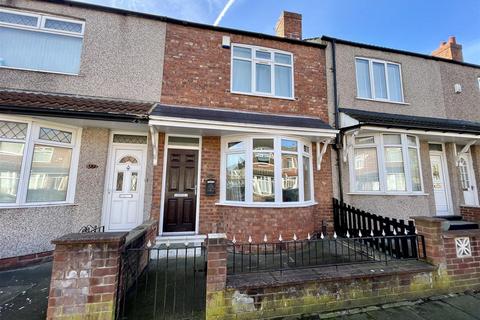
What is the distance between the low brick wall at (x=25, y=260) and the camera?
4.25m

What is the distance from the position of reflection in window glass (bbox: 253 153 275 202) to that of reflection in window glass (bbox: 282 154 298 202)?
0.32 m

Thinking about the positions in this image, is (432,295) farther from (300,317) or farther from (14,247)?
(14,247)

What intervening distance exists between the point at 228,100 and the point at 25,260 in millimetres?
5891

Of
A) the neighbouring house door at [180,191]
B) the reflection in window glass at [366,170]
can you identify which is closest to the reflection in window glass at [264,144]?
the neighbouring house door at [180,191]

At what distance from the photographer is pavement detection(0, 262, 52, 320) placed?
2.70 meters

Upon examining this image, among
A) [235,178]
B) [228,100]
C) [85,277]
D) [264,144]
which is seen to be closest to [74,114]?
[85,277]

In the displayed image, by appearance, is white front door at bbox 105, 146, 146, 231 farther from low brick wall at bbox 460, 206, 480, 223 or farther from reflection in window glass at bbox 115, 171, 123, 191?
low brick wall at bbox 460, 206, 480, 223

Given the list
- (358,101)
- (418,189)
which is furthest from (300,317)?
(358,101)

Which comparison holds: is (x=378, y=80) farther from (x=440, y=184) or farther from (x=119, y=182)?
(x=119, y=182)

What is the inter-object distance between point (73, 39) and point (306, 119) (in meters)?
6.77

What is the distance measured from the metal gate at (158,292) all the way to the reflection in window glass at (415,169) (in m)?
6.80

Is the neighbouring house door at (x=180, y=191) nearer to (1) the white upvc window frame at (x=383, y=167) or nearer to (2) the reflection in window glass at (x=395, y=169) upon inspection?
(1) the white upvc window frame at (x=383, y=167)

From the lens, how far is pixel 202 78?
6.30 meters

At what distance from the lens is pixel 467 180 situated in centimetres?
791
